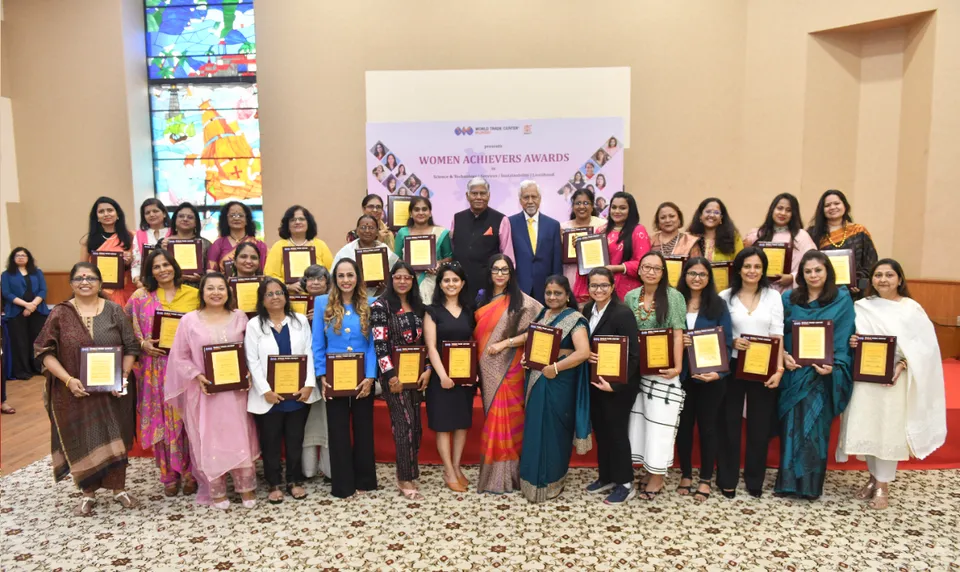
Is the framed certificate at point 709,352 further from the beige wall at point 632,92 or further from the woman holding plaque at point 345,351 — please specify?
the beige wall at point 632,92

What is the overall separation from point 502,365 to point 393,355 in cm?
67

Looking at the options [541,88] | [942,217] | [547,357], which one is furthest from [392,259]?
[942,217]

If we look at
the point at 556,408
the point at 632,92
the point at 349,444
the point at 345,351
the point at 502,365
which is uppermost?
the point at 632,92

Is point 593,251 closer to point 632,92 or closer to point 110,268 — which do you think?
point 110,268

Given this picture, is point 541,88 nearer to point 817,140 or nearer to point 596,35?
point 596,35

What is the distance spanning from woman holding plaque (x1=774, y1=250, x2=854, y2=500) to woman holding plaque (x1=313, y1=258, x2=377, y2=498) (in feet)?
8.29

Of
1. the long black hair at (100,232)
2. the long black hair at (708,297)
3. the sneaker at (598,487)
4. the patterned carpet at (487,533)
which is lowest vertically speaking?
the patterned carpet at (487,533)

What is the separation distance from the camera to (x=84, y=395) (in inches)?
132

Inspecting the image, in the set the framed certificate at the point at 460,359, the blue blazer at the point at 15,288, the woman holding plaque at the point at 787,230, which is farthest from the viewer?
the blue blazer at the point at 15,288

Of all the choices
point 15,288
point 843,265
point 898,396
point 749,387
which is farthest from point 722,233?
point 15,288

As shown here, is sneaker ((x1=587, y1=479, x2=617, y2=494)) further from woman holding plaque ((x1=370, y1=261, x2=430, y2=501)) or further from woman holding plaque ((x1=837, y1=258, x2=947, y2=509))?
woman holding plaque ((x1=837, y1=258, x2=947, y2=509))

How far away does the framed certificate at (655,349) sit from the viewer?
3307 millimetres

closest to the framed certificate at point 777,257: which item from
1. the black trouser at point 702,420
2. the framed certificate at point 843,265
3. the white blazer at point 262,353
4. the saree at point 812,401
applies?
the framed certificate at point 843,265

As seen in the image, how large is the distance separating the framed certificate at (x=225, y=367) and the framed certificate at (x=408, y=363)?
875 mm
